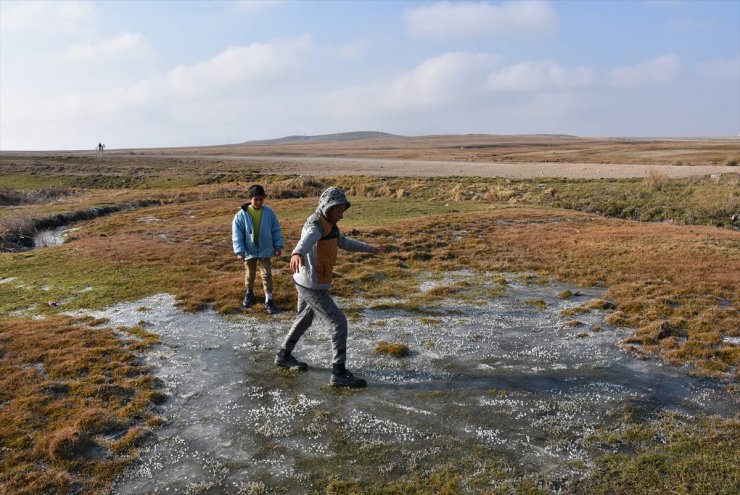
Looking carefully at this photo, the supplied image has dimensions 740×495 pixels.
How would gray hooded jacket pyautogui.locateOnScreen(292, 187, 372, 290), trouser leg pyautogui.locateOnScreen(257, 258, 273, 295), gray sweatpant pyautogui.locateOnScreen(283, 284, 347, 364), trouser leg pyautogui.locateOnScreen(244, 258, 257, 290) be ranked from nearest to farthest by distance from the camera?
1. gray hooded jacket pyautogui.locateOnScreen(292, 187, 372, 290)
2. gray sweatpant pyautogui.locateOnScreen(283, 284, 347, 364)
3. trouser leg pyautogui.locateOnScreen(257, 258, 273, 295)
4. trouser leg pyautogui.locateOnScreen(244, 258, 257, 290)

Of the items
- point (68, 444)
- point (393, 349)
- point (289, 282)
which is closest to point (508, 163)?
point (289, 282)

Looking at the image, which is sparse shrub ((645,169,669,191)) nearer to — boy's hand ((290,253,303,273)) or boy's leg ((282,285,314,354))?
boy's leg ((282,285,314,354))

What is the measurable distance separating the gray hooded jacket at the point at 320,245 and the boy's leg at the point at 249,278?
4897 mm

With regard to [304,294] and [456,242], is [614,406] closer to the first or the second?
[304,294]

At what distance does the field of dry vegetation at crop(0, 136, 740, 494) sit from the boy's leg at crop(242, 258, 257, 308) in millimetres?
365

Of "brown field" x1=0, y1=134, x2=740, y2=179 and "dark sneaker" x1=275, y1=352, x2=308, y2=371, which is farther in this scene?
"brown field" x1=0, y1=134, x2=740, y2=179

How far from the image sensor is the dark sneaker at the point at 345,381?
8750 mm

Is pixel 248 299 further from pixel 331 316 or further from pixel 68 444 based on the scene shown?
pixel 68 444

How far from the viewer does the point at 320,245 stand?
862 centimetres

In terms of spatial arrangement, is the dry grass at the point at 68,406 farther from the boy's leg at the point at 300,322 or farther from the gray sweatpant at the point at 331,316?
the gray sweatpant at the point at 331,316

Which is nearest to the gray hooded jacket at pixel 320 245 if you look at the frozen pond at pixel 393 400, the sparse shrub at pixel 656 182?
the frozen pond at pixel 393 400

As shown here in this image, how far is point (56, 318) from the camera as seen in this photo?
12836 millimetres

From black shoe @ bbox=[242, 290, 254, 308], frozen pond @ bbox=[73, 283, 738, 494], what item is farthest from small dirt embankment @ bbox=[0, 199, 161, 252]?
frozen pond @ bbox=[73, 283, 738, 494]

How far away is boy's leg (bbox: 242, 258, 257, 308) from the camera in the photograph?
43.7 feet
